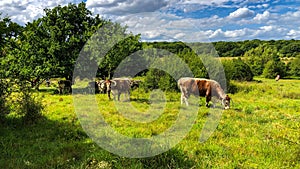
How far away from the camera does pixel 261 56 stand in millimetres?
73125

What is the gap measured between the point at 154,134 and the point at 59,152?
3135mm

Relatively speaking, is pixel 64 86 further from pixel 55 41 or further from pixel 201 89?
pixel 201 89

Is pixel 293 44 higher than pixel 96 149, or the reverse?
pixel 293 44

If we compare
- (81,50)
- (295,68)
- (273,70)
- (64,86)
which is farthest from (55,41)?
(295,68)

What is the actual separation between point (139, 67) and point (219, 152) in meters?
17.5

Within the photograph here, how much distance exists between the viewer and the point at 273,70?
209 feet

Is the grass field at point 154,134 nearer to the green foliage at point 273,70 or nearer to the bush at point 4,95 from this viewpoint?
the bush at point 4,95

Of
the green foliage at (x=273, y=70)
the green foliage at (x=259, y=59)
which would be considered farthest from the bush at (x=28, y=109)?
the green foliage at (x=259, y=59)

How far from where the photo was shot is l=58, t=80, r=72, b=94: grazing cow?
22.4 m

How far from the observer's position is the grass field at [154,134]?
6.36 meters

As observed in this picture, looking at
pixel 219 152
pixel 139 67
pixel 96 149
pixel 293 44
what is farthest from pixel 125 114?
pixel 293 44

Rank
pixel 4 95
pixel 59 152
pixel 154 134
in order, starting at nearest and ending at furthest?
pixel 59 152
pixel 154 134
pixel 4 95

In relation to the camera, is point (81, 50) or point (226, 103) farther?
point (81, 50)

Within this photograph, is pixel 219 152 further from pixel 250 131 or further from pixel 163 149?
pixel 250 131
